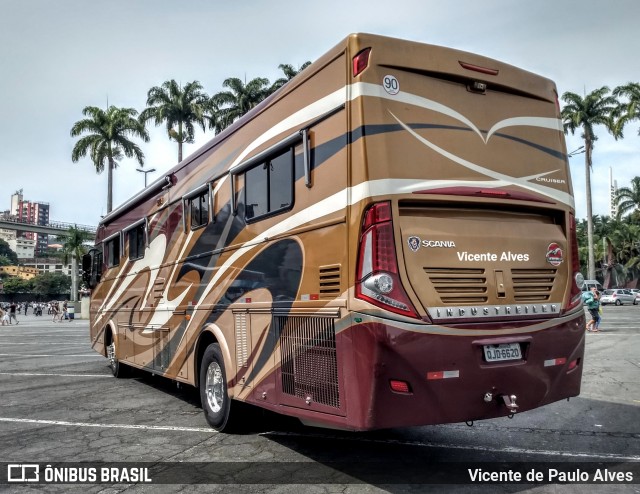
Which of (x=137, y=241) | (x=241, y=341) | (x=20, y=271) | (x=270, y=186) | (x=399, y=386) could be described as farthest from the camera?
(x=20, y=271)

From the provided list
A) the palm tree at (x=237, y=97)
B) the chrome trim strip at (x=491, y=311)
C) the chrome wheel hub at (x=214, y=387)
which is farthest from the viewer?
the palm tree at (x=237, y=97)

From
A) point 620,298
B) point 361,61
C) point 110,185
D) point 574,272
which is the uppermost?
point 110,185

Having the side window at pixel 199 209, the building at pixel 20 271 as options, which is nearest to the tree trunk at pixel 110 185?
the side window at pixel 199 209

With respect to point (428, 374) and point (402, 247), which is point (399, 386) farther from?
point (402, 247)

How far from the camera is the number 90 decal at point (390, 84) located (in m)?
4.59

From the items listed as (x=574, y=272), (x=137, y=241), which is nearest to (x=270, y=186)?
(x=574, y=272)

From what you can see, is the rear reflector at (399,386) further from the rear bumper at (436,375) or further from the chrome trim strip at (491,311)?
the chrome trim strip at (491,311)

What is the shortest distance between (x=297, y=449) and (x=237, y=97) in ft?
122

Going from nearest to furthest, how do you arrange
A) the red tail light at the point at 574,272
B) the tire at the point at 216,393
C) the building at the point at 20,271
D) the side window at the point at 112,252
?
the red tail light at the point at 574,272 < the tire at the point at 216,393 < the side window at the point at 112,252 < the building at the point at 20,271

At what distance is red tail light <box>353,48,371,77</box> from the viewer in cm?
454

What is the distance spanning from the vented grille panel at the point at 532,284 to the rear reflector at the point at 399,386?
4.31 ft

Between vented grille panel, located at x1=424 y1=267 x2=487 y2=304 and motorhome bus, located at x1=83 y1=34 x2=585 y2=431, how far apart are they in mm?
13

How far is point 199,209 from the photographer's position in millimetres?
7383

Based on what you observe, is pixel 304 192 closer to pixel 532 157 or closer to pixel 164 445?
pixel 532 157
